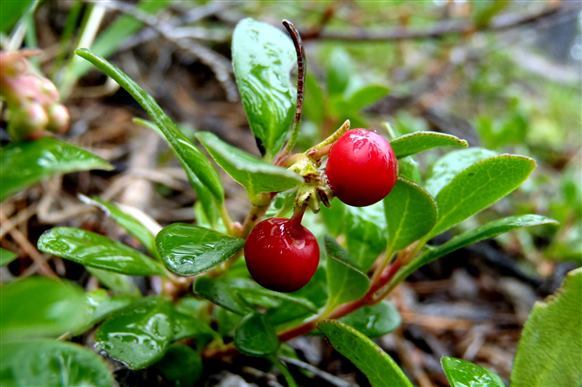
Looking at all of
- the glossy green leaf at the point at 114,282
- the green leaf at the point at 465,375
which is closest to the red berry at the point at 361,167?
the green leaf at the point at 465,375

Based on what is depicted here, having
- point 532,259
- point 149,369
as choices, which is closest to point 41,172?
point 149,369

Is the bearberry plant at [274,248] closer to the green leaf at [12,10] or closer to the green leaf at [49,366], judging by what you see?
the green leaf at [49,366]

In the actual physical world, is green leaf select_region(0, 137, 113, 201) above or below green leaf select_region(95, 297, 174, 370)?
above

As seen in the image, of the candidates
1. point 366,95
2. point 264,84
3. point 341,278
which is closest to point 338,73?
point 366,95

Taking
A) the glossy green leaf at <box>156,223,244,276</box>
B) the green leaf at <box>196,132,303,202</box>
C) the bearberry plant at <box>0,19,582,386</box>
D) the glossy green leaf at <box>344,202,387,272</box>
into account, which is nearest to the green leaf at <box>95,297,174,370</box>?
the bearberry plant at <box>0,19,582,386</box>

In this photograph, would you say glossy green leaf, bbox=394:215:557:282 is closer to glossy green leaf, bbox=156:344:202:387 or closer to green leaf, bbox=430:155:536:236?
green leaf, bbox=430:155:536:236

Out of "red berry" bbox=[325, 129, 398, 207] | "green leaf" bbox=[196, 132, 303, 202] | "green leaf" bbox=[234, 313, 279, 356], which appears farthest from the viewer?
"green leaf" bbox=[234, 313, 279, 356]
